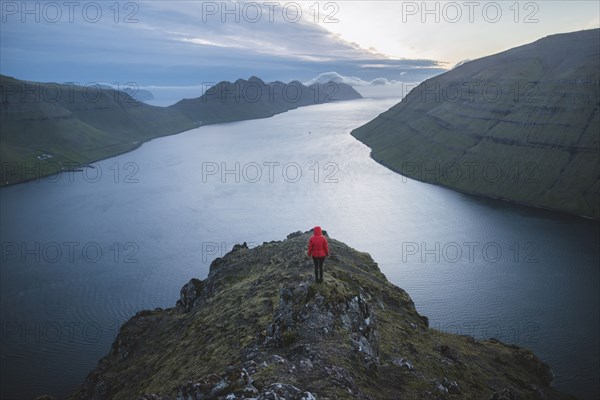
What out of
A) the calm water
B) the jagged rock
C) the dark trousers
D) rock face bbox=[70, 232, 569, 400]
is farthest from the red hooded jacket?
the calm water

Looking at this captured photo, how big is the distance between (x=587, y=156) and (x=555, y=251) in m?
73.9

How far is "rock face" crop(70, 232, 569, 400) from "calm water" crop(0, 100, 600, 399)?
21110 mm

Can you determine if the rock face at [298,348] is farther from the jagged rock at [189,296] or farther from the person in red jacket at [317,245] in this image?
the person in red jacket at [317,245]

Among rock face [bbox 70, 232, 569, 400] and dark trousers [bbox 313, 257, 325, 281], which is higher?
dark trousers [bbox 313, 257, 325, 281]

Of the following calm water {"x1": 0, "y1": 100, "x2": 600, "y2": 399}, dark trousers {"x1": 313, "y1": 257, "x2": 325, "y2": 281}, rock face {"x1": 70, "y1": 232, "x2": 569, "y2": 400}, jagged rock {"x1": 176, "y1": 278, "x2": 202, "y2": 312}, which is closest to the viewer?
rock face {"x1": 70, "y1": 232, "x2": 569, "y2": 400}

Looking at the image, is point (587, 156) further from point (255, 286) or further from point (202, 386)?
point (202, 386)

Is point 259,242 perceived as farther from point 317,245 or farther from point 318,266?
point 317,245

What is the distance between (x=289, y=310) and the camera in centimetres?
2959

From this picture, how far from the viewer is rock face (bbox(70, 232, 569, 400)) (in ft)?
78.3

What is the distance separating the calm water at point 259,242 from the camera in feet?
236

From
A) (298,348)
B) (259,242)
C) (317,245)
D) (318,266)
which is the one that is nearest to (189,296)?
(318,266)

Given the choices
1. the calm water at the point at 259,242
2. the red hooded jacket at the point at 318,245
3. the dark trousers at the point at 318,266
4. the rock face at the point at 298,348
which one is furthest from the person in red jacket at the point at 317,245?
the calm water at the point at 259,242

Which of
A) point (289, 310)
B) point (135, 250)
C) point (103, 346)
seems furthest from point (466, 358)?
point (135, 250)

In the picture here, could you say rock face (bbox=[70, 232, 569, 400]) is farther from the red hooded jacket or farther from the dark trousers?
the red hooded jacket
